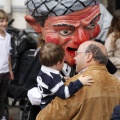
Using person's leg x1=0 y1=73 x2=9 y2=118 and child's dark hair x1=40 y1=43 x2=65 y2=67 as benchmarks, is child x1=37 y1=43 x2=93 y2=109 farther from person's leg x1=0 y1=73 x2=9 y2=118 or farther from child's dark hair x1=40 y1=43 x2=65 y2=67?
person's leg x1=0 y1=73 x2=9 y2=118

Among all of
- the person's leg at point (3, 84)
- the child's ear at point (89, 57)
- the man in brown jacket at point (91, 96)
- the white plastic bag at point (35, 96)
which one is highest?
the child's ear at point (89, 57)

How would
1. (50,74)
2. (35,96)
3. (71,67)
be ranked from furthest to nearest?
(71,67)
(35,96)
(50,74)

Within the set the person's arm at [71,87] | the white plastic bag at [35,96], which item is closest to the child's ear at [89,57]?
the person's arm at [71,87]

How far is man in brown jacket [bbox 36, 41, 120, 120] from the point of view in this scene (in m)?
3.67

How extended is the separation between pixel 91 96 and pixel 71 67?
102 centimetres

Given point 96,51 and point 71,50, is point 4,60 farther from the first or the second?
point 96,51

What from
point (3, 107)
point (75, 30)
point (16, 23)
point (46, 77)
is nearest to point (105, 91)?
point (46, 77)

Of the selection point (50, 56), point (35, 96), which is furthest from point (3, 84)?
point (50, 56)

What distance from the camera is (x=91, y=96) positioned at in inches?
144

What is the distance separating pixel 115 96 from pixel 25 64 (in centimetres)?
392

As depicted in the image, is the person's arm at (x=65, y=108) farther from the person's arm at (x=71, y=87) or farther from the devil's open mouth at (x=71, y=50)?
the devil's open mouth at (x=71, y=50)

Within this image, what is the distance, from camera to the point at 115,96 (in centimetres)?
373

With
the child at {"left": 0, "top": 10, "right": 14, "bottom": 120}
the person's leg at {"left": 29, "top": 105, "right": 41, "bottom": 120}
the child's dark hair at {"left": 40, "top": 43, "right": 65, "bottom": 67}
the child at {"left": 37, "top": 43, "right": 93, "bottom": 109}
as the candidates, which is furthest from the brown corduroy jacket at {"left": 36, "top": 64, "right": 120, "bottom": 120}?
the child at {"left": 0, "top": 10, "right": 14, "bottom": 120}

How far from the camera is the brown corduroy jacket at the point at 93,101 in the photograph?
3670 millimetres
